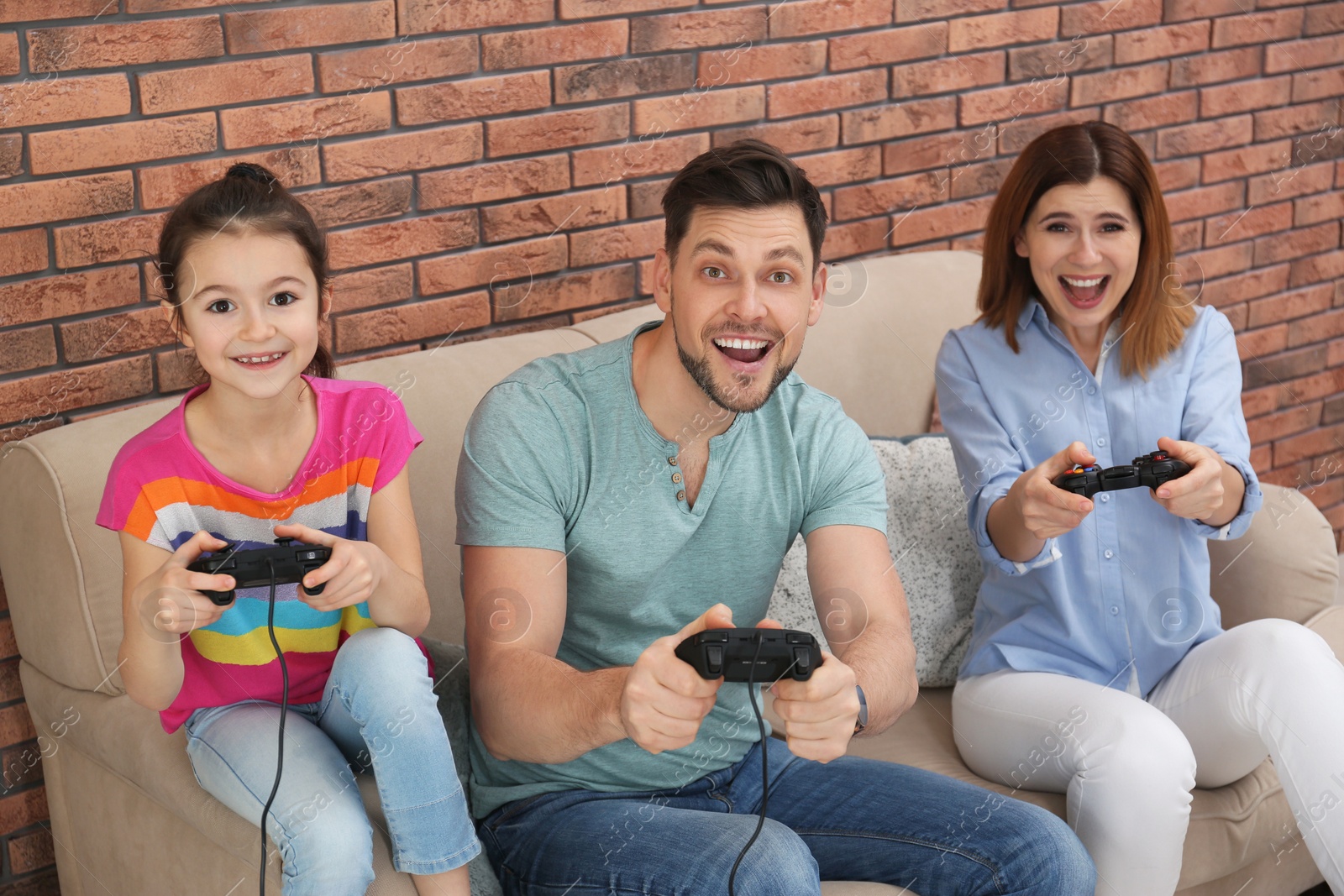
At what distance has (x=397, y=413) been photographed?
1580 mm

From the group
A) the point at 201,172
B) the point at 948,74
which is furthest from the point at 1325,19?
the point at 201,172

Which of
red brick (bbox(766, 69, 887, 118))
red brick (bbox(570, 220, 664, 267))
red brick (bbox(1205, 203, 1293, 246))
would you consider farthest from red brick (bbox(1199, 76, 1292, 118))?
red brick (bbox(570, 220, 664, 267))

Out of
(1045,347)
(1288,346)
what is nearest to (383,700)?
(1045,347)

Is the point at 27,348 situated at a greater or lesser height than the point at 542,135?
lesser

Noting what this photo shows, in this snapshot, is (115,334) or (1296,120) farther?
(1296,120)

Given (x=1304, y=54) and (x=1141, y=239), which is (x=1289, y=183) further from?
(x=1141, y=239)

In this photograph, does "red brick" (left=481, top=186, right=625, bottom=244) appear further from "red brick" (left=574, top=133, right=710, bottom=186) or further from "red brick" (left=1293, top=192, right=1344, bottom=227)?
"red brick" (left=1293, top=192, right=1344, bottom=227)

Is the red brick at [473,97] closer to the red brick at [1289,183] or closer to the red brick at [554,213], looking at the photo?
the red brick at [554,213]

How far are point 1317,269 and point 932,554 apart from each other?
2.05 metres

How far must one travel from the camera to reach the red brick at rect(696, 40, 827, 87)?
2.48 meters

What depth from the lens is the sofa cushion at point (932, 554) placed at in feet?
7.11

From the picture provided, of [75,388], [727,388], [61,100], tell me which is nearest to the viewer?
[727,388]

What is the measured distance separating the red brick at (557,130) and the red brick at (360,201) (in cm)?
18

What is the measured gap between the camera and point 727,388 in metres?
1.57
